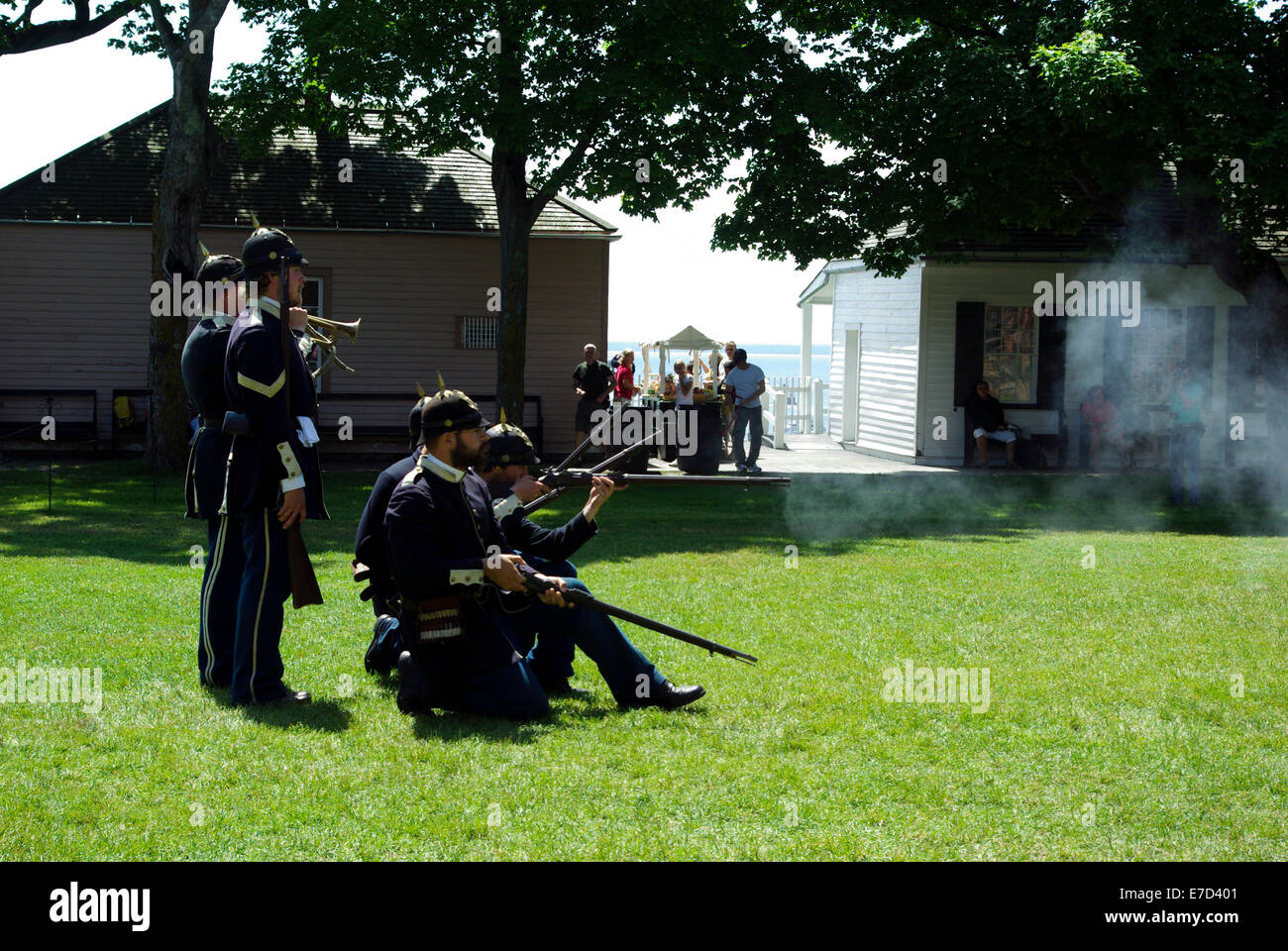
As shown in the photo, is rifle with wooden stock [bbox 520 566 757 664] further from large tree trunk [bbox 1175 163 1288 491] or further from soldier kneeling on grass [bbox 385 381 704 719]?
large tree trunk [bbox 1175 163 1288 491]

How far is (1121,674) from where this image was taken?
7.43m

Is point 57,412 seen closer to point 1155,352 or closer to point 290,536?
point 290,536

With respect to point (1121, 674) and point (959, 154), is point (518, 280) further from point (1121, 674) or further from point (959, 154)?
point (1121, 674)

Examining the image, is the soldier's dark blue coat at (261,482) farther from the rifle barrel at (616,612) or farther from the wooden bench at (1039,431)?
the wooden bench at (1039,431)

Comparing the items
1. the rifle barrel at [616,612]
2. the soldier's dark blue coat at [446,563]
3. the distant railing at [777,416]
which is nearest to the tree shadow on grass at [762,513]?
the rifle barrel at [616,612]

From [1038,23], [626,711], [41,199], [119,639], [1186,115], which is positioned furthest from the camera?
[41,199]

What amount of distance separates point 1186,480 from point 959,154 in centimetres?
532

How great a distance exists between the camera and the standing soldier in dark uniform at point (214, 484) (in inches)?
266

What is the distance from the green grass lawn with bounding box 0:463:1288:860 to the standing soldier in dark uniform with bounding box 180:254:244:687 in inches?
10.0

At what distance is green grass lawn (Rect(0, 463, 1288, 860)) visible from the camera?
4.78 metres

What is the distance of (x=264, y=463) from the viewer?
6594 mm

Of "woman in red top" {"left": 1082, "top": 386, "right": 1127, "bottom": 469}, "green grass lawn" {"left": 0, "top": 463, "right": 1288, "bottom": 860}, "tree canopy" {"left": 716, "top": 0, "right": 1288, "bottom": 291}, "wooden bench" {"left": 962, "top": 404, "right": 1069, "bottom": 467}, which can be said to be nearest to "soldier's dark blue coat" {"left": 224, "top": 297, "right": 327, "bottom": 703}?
"green grass lawn" {"left": 0, "top": 463, "right": 1288, "bottom": 860}

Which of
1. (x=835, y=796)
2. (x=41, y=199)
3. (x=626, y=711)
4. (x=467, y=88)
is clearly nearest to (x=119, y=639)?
(x=626, y=711)

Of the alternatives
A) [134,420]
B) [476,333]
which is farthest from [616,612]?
[134,420]
